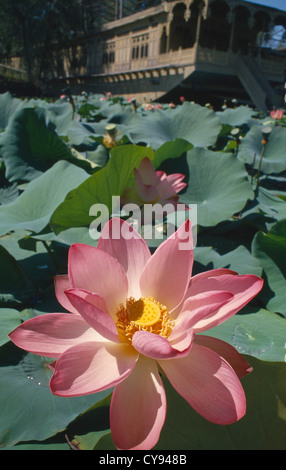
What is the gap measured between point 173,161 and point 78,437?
3.66 ft

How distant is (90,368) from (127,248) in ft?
0.67

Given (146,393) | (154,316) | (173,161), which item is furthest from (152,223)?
(146,393)

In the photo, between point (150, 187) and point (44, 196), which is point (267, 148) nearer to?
point (150, 187)

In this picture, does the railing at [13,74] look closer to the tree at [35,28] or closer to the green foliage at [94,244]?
the tree at [35,28]

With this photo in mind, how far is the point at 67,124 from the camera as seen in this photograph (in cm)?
238

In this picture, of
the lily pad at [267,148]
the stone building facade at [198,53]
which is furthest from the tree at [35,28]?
the lily pad at [267,148]

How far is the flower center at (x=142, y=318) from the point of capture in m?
0.54

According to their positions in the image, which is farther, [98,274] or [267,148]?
[267,148]

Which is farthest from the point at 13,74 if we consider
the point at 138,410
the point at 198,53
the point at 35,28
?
the point at 138,410

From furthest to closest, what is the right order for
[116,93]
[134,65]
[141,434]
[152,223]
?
[116,93] < [134,65] < [152,223] < [141,434]

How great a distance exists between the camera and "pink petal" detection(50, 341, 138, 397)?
0.43 meters

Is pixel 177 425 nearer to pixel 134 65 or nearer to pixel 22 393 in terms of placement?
pixel 22 393

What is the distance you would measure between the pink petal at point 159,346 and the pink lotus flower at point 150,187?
64 centimetres

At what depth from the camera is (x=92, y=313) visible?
0.44 meters
